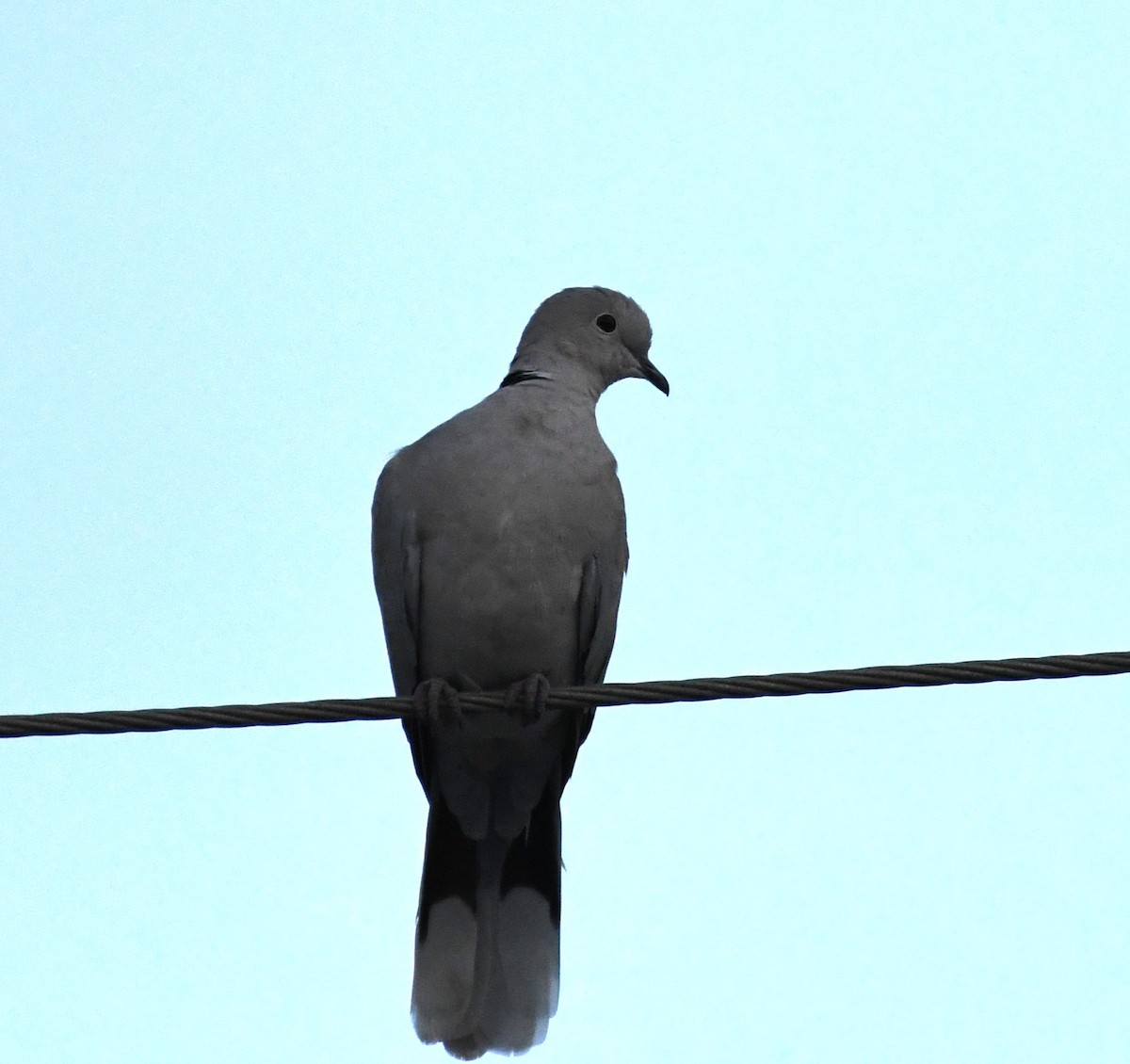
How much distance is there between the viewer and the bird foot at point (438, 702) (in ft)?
16.6

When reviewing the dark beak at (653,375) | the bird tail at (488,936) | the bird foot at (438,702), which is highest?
the dark beak at (653,375)

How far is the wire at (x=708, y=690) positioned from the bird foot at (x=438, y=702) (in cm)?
95

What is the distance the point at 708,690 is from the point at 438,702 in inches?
51.7

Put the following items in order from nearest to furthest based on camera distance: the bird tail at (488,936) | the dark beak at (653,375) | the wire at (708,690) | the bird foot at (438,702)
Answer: the wire at (708,690)
the bird foot at (438,702)
the bird tail at (488,936)
the dark beak at (653,375)

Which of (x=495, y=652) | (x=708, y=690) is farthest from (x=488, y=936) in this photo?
(x=708, y=690)

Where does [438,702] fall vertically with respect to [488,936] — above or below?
above

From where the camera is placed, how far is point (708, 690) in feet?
13.1

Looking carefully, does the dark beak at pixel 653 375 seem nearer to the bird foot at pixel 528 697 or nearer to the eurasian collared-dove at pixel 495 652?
the eurasian collared-dove at pixel 495 652

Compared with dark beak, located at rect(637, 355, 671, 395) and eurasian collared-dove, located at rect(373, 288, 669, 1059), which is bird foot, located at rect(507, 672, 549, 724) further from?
dark beak, located at rect(637, 355, 671, 395)

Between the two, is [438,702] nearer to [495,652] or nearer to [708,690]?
[495,652]

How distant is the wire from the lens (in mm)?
3816

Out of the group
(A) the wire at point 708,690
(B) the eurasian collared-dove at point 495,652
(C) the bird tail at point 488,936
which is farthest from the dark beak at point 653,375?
(A) the wire at point 708,690

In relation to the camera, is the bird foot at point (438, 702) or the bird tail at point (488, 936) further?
the bird tail at point (488, 936)

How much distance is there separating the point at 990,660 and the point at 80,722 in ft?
6.30
